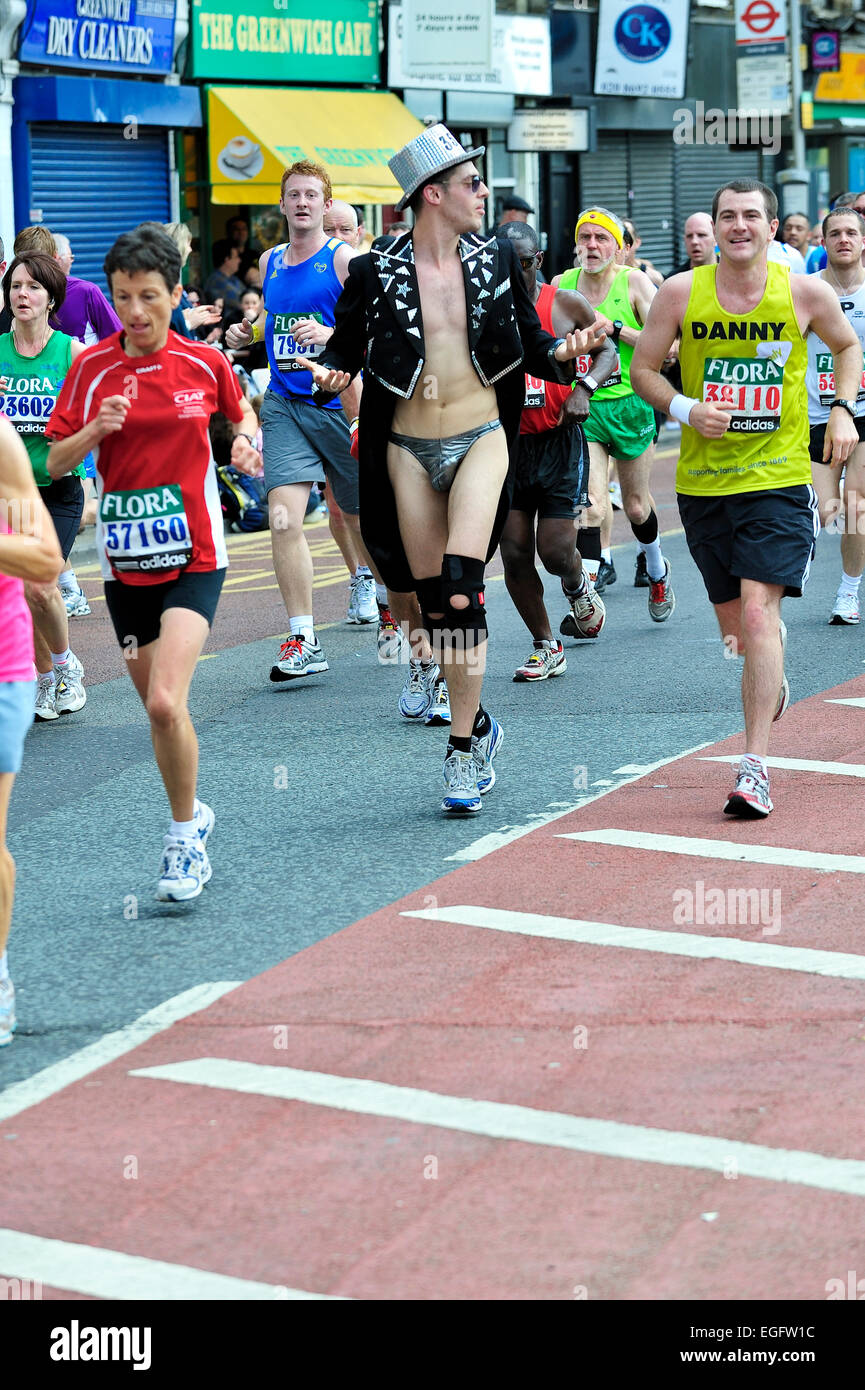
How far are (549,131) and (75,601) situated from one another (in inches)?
748

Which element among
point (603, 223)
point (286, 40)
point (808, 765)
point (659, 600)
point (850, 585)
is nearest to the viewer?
point (808, 765)

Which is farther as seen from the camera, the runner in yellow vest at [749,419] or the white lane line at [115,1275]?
the runner in yellow vest at [749,419]

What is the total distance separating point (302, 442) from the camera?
9.98m

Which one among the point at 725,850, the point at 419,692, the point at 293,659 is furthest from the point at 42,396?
the point at 725,850

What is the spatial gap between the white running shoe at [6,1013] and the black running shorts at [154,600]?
1512 mm

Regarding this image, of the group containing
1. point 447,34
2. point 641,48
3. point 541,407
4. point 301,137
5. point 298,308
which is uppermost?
point 641,48

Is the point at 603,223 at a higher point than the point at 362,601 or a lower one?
higher

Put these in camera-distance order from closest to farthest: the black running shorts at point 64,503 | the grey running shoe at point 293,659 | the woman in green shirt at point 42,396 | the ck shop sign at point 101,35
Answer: the woman in green shirt at point 42,396, the black running shorts at point 64,503, the grey running shoe at point 293,659, the ck shop sign at point 101,35

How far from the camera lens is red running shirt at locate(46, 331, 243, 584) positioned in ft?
20.1

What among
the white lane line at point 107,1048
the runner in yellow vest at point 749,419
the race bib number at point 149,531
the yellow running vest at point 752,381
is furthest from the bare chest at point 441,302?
the white lane line at point 107,1048

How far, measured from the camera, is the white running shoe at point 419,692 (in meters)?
8.74

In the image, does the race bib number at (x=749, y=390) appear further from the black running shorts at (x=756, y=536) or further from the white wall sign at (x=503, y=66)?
the white wall sign at (x=503, y=66)

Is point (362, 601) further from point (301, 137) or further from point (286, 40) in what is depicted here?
point (286, 40)
